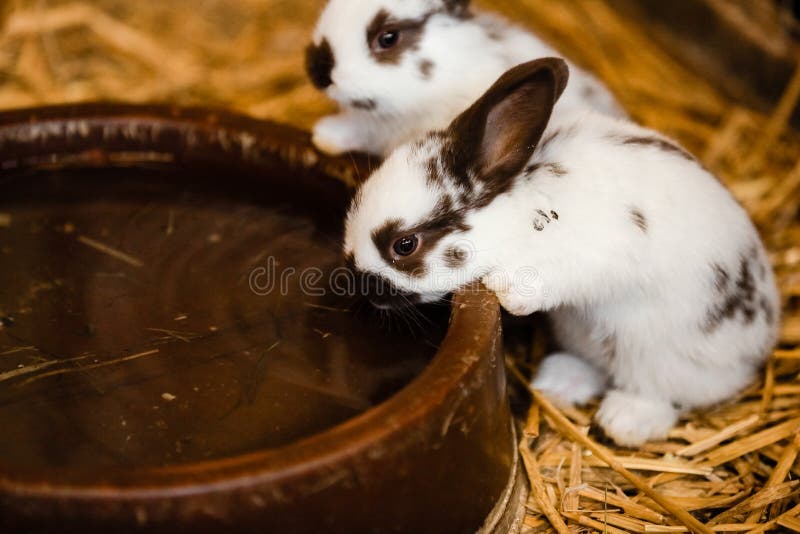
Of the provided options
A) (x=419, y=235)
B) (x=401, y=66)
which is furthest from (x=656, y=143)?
(x=401, y=66)

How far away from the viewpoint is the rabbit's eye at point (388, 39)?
Answer: 2.82 meters

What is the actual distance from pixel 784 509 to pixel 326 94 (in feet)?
6.02

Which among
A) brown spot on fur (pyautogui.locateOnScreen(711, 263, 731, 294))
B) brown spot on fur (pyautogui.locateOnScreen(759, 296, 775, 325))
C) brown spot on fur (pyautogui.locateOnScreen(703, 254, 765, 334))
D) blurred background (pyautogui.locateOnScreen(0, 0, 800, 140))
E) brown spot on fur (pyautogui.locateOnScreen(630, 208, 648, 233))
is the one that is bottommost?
blurred background (pyautogui.locateOnScreen(0, 0, 800, 140))

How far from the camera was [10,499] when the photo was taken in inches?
64.9

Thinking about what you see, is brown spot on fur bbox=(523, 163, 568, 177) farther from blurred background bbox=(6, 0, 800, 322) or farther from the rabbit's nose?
blurred background bbox=(6, 0, 800, 322)

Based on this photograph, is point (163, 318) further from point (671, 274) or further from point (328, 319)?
point (671, 274)

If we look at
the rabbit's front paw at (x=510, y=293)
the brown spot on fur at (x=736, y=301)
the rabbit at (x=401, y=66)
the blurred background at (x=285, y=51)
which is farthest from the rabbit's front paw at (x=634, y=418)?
the blurred background at (x=285, y=51)

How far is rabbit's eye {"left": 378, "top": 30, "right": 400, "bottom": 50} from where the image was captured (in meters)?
2.82

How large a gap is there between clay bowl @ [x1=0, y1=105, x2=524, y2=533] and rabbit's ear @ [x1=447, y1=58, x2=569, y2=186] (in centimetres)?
33

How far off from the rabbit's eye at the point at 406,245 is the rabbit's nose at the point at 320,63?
0.82m

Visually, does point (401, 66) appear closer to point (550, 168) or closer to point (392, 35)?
point (392, 35)

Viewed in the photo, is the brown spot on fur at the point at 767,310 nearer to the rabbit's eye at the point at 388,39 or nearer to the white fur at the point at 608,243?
the white fur at the point at 608,243

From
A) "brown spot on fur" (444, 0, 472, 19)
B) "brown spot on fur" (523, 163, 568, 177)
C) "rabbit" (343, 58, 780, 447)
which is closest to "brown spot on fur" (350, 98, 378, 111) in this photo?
"brown spot on fur" (444, 0, 472, 19)

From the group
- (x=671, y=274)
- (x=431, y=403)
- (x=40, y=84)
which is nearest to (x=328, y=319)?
(x=431, y=403)
